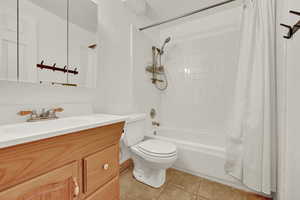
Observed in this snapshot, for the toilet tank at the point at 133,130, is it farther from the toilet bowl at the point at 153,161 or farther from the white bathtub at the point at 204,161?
the white bathtub at the point at 204,161

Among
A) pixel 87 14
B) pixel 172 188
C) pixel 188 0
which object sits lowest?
pixel 172 188

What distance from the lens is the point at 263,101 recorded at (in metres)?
1.09

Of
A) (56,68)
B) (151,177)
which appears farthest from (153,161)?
(56,68)

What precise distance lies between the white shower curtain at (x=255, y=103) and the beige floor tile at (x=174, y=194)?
473 millimetres

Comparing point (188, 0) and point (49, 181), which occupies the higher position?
point (188, 0)

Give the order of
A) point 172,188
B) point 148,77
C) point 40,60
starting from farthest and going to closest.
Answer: point 148,77 → point 172,188 → point 40,60

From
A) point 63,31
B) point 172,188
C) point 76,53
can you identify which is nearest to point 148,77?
point 76,53

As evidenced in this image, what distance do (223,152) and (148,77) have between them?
4.60ft

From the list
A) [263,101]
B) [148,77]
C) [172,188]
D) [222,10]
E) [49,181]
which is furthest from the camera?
[148,77]

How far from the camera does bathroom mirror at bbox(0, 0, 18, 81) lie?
2.61ft

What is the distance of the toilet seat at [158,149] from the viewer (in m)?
1.25

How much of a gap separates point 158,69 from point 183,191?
1.77m

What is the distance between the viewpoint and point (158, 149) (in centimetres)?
133

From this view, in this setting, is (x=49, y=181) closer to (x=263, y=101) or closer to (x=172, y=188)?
(x=172, y=188)
